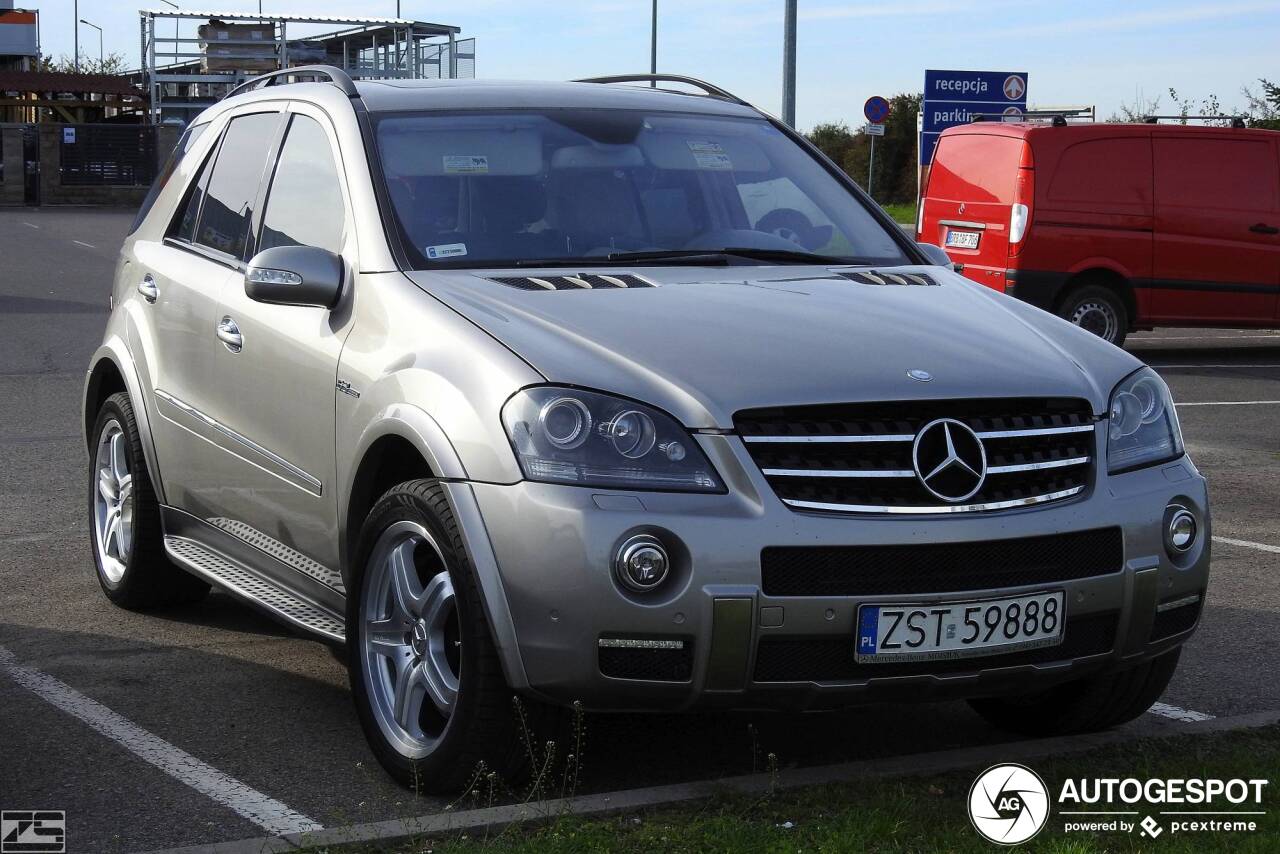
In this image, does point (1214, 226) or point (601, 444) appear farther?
point (1214, 226)

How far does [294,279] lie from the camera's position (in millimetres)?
4535

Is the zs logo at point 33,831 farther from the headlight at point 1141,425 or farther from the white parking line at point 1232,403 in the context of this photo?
the white parking line at point 1232,403

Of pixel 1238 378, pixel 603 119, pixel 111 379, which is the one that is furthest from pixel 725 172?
pixel 1238 378

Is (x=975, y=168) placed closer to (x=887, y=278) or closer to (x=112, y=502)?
(x=112, y=502)

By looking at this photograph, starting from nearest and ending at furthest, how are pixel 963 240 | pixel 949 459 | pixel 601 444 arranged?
1. pixel 601 444
2. pixel 949 459
3. pixel 963 240

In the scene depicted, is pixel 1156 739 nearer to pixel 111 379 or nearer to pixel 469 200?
pixel 469 200

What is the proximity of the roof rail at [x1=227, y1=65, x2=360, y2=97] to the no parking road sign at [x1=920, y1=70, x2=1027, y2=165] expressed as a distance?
2068cm

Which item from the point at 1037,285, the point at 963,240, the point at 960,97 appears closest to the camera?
the point at 1037,285

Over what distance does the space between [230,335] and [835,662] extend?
7.41 ft

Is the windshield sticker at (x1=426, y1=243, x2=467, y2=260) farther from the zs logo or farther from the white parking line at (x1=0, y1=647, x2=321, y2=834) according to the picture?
the zs logo

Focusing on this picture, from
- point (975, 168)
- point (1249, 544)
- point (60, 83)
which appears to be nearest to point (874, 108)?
point (975, 168)

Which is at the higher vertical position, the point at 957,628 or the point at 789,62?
the point at 789,62

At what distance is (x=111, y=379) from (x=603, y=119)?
7.38 feet

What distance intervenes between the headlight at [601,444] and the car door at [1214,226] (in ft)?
40.1
